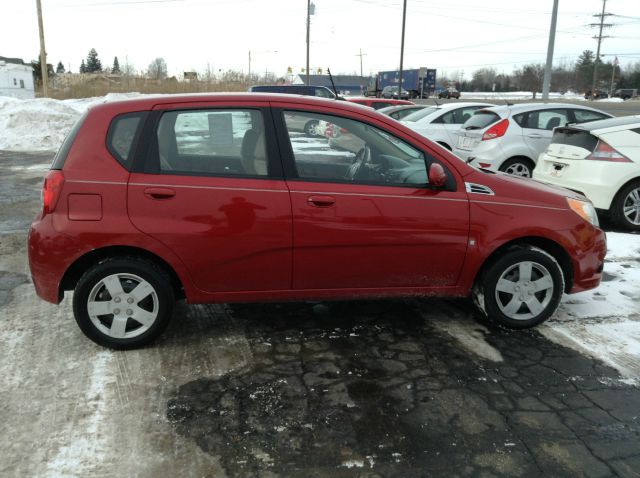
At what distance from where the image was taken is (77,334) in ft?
13.4

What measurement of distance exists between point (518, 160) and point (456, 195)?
6.04 m

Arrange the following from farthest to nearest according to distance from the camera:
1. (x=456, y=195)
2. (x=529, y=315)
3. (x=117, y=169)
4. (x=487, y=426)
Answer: (x=529, y=315)
(x=456, y=195)
(x=117, y=169)
(x=487, y=426)

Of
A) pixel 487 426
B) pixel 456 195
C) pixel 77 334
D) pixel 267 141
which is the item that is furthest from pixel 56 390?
pixel 456 195

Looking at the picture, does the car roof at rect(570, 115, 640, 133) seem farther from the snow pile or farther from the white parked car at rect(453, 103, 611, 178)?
the snow pile

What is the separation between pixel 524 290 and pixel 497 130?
19.1 ft

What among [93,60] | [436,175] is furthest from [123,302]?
[93,60]

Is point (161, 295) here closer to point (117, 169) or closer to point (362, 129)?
point (117, 169)

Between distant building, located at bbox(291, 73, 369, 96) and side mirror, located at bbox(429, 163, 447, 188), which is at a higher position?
distant building, located at bbox(291, 73, 369, 96)

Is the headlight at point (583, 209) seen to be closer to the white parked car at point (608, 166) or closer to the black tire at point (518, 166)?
the white parked car at point (608, 166)

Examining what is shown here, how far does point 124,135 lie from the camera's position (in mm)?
3639

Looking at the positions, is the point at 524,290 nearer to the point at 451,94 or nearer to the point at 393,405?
the point at 393,405

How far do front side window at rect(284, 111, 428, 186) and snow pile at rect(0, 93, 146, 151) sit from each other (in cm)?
1613

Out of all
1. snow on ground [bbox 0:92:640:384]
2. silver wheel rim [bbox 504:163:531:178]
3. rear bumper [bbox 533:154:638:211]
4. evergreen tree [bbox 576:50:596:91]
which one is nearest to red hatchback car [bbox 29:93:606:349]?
snow on ground [bbox 0:92:640:384]

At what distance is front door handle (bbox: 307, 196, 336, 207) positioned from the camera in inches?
145
